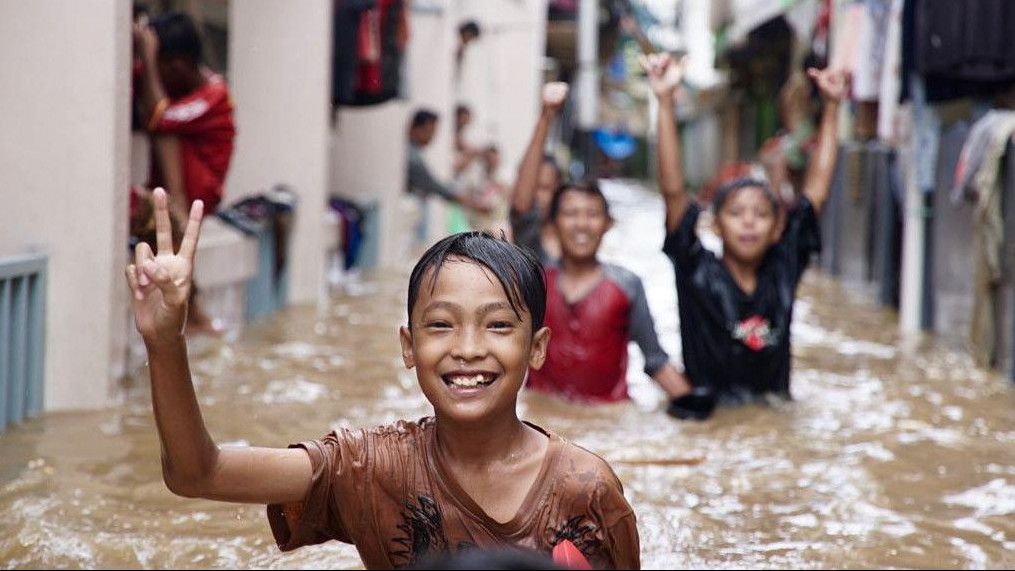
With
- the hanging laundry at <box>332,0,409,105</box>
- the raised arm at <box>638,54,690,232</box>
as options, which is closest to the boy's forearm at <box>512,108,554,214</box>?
the raised arm at <box>638,54,690,232</box>

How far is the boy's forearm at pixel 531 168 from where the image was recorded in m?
6.30

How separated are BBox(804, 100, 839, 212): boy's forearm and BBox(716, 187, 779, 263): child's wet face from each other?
7.6 inches

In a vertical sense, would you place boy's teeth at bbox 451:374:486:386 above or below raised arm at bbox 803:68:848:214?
below

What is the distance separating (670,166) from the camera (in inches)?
236

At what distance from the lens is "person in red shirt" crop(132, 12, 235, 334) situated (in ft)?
23.9

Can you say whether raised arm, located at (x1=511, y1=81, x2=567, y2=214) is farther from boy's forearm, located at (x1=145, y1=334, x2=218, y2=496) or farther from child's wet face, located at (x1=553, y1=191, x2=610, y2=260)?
boy's forearm, located at (x1=145, y1=334, x2=218, y2=496)

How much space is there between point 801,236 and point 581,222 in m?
0.96

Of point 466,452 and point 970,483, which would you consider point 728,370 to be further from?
point 466,452

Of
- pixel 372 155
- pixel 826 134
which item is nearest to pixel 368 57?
pixel 372 155

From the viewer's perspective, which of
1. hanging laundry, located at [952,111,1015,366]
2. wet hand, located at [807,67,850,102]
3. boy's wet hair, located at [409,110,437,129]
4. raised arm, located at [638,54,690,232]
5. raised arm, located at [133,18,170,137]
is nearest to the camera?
raised arm, located at [638,54,690,232]

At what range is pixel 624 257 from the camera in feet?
54.3

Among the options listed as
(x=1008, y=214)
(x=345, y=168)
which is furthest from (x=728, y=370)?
(x=345, y=168)

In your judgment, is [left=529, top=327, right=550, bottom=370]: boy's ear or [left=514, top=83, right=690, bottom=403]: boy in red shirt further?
[left=514, top=83, right=690, bottom=403]: boy in red shirt

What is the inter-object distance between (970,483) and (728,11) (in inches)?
928
